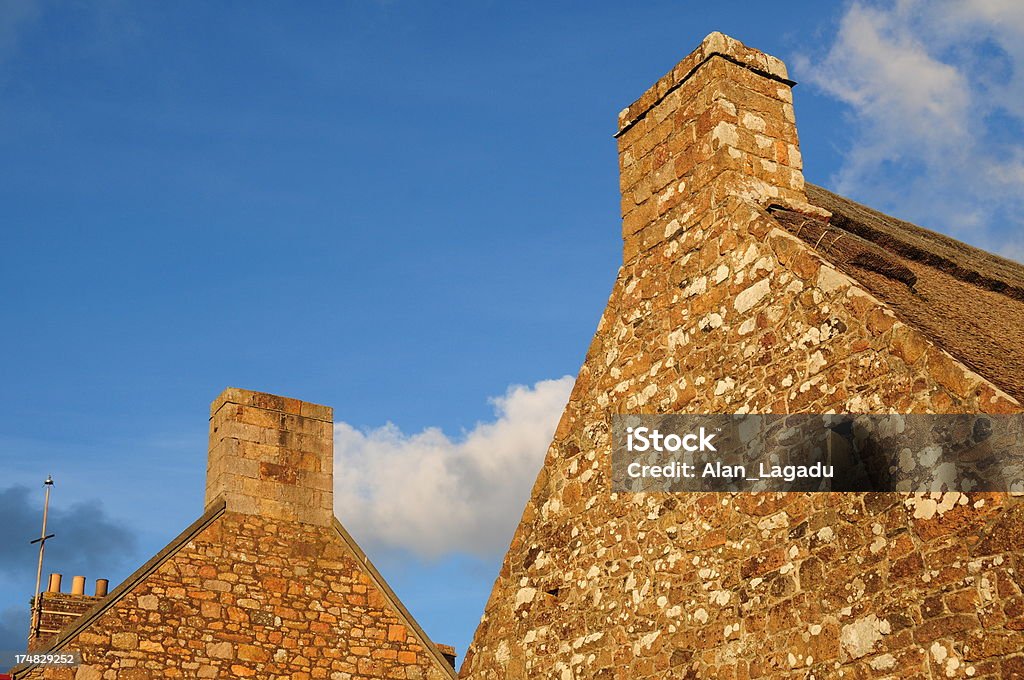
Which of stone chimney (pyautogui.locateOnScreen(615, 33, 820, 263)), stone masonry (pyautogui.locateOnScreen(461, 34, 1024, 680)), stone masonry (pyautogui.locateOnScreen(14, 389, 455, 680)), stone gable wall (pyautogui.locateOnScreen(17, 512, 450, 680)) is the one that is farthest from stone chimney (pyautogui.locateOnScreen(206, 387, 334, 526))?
stone chimney (pyautogui.locateOnScreen(615, 33, 820, 263))

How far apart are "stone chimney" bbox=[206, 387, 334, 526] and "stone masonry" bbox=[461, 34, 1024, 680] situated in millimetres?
4145

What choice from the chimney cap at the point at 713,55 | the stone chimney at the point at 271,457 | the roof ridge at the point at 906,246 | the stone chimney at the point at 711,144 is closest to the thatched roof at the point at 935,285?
the roof ridge at the point at 906,246

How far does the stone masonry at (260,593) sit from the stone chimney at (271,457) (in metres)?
0.01

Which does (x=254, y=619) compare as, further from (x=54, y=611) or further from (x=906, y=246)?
(x=906, y=246)

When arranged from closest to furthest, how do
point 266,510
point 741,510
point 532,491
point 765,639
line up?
point 765,639, point 741,510, point 532,491, point 266,510

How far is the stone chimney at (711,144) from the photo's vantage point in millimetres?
7395

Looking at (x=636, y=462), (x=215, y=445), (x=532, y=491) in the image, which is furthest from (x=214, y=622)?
(x=636, y=462)

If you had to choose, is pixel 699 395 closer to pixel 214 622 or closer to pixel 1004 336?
pixel 1004 336

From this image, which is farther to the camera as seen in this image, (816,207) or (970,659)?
(816,207)

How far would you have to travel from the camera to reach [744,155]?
7.43 metres

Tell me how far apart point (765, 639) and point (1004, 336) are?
2.35 m

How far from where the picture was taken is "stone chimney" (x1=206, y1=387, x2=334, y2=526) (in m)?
11.5

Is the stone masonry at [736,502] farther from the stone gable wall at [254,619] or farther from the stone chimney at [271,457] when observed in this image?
the stone chimney at [271,457]

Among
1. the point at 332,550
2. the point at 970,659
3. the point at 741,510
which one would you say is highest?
the point at 332,550
